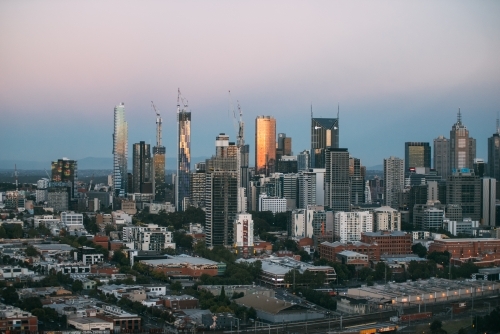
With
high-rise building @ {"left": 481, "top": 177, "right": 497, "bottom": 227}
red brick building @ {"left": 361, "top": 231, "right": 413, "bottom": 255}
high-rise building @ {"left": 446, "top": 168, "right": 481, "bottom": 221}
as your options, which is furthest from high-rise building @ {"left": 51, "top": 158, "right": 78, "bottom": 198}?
red brick building @ {"left": 361, "top": 231, "right": 413, "bottom": 255}

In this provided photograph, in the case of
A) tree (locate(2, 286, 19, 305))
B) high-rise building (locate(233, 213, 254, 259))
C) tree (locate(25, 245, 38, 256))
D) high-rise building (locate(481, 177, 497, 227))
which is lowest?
tree (locate(2, 286, 19, 305))

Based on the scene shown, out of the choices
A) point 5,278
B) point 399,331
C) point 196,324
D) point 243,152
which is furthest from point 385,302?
point 243,152

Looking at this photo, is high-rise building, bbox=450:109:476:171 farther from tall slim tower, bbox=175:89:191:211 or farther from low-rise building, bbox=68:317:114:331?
low-rise building, bbox=68:317:114:331

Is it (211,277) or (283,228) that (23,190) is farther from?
(211,277)

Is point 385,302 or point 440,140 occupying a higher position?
point 440,140

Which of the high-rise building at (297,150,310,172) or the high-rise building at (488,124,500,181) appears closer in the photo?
the high-rise building at (488,124,500,181)

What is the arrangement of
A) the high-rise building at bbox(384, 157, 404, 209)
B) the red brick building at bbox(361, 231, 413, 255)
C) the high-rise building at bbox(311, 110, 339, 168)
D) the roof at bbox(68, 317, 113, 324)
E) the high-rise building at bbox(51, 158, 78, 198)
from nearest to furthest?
the roof at bbox(68, 317, 113, 324) → the red brick building at bbox(361, 231, 413, 255) → the high-rise building at bbox(384, 157, 404, 209) → the high-rise building at bbox(51, 158, 78, 198) → the high-rise building at bbox(311, 110, 339, 168)
